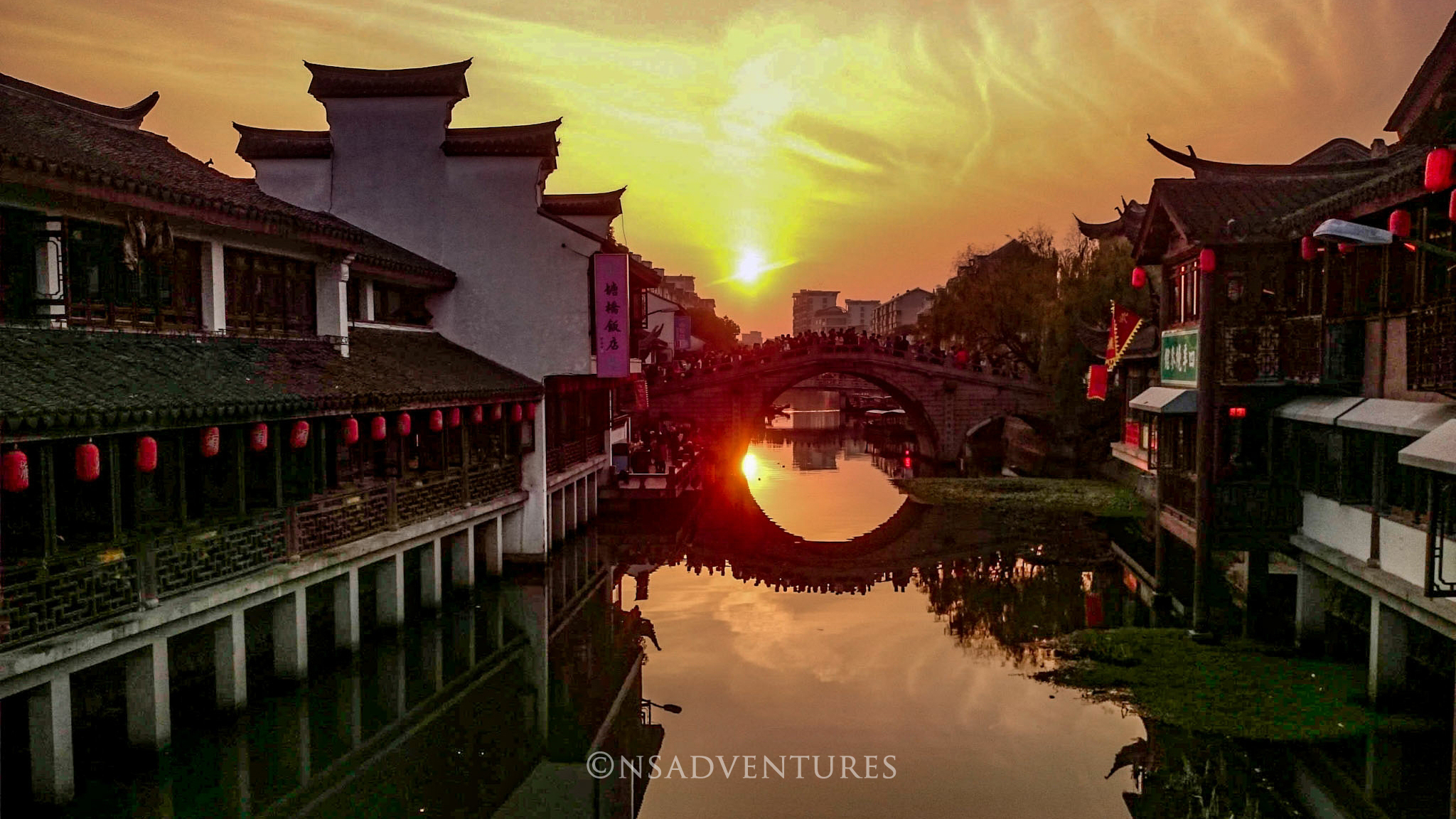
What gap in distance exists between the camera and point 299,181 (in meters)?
24.0

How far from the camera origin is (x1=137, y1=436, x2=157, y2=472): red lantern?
1088 centimetres

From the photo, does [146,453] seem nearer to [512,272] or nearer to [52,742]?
[52,742]

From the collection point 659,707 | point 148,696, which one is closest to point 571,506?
point 659,707

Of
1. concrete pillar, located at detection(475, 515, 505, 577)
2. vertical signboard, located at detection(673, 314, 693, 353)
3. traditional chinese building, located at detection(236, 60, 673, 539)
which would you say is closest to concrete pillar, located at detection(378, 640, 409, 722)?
concrete pillar, located at detection(475, 515, 505, 577)

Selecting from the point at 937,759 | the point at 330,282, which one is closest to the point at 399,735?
the point at 937,759

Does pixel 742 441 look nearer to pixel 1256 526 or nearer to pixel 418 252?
pixel 418 252

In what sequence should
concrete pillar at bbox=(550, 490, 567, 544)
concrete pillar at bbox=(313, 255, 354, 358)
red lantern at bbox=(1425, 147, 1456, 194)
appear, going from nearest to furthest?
1. red lantern at bbox=(1425, 147, 1456, 194)
2. concrete pillar at bbox=(313, 255, 354, 358)
3. concrete pillar at bbox=(550, 490, 567, 544)

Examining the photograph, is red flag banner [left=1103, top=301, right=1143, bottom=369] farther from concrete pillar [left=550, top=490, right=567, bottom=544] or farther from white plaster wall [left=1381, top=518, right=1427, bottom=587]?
concrete pillar [left=550, top=490, right=567, bottom=544]

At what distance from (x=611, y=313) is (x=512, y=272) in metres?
2.41

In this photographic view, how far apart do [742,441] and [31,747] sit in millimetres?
36475

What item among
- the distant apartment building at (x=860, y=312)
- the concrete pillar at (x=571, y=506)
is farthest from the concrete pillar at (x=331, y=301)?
the distant apartment building at (x=860, y=312)

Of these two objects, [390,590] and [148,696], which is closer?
[148,696]

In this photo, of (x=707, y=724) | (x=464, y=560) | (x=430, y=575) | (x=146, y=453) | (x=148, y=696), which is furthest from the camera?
(x=464, y=560)

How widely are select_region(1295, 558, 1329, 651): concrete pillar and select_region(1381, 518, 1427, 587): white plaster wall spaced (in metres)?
2.92
